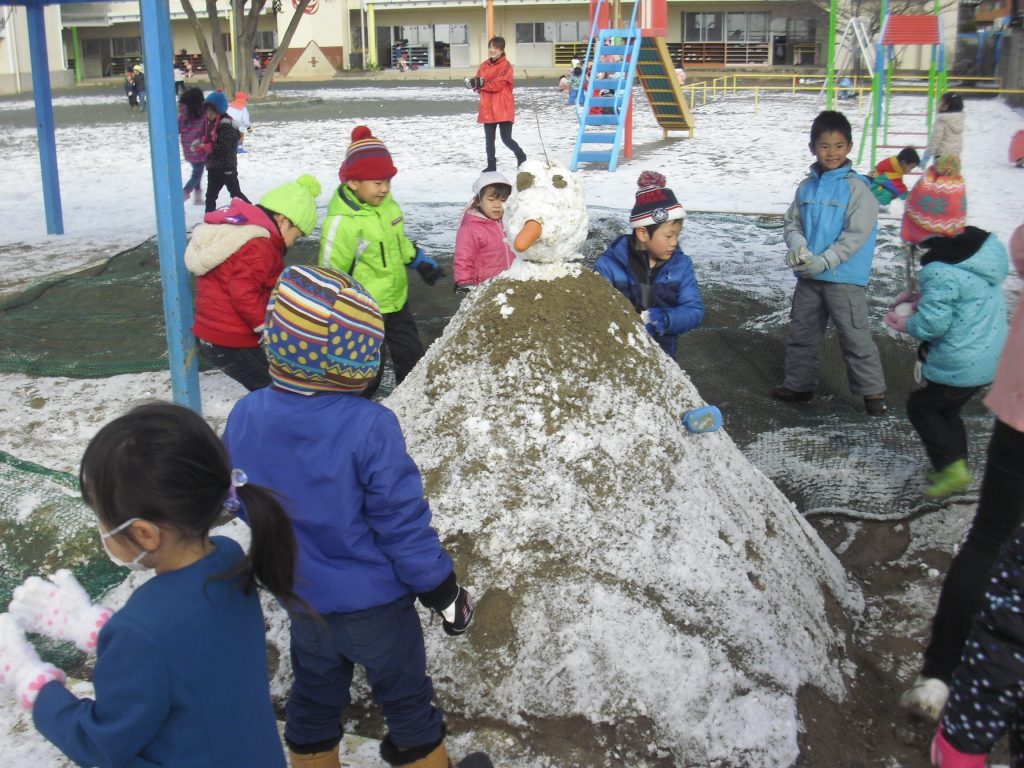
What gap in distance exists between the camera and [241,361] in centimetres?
445

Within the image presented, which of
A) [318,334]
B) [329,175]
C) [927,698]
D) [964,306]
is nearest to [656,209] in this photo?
[964,306]

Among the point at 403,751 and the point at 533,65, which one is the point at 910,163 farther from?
the point at 533,65

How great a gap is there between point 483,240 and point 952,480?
2282mm

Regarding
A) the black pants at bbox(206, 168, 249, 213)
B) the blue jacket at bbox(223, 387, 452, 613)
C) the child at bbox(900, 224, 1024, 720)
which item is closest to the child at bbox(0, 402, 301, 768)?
the blue jacket at bbox(223, 387, 452, 613)

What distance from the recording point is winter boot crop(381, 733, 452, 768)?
222cm

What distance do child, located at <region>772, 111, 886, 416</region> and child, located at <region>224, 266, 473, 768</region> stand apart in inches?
125

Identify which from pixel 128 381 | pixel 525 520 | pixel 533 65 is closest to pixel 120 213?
pixel 128 381

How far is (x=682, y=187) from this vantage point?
34.7 ft

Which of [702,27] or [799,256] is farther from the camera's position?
[702,27]

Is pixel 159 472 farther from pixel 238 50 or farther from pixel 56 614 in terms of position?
pixel 238 50

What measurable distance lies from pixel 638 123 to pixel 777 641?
15.7 m

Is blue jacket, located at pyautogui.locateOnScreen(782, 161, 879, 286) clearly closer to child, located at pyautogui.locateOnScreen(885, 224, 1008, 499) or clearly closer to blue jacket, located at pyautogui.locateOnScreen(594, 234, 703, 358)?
child, located at pyautogui.locateOnScreen(885, 224, 1008, 499)

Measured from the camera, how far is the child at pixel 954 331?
3.66m

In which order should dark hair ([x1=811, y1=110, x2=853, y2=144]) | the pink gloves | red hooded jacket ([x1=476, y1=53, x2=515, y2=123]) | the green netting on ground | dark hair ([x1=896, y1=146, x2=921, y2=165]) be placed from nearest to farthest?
the pink gloves → the green netting on ground → dark hair ([x1=811, y1=110, x2=853, y2=144]) → dark hair ([x1=896, y1=146, x2=921, y2=165]) → red hooded jacket ([x1=476, y1=53, x2=515, y2=123])
